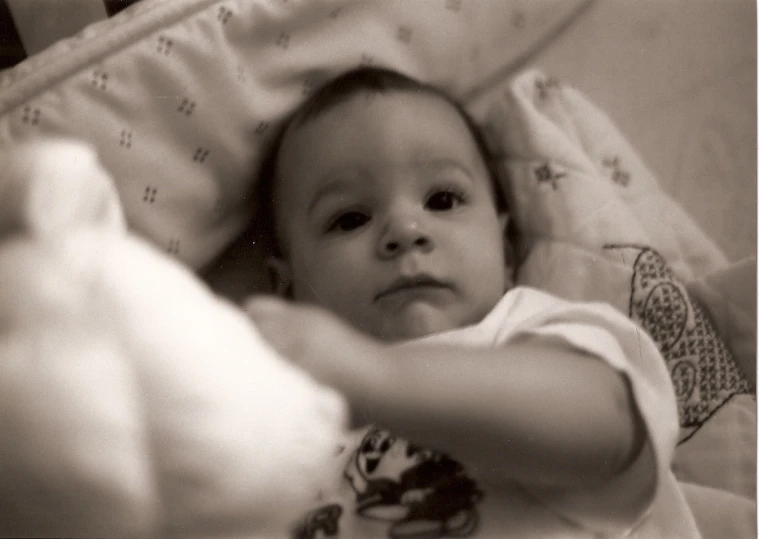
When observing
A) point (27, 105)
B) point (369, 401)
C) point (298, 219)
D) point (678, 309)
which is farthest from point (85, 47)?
point (678, 309)

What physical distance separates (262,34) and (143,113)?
4.0 inches

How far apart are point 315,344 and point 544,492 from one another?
0.51ft

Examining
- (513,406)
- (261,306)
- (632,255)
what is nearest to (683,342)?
(632,255)

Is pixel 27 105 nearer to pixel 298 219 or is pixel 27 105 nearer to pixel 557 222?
pixel 298 219

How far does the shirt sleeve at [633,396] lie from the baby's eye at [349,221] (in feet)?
0.30

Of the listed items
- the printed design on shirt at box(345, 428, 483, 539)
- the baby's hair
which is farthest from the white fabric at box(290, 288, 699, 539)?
the baby's hair

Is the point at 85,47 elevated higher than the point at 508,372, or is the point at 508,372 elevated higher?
the point at 85,47

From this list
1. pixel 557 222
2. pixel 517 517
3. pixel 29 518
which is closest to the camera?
pixel 29 518

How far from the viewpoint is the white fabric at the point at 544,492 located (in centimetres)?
36

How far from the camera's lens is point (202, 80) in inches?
17.7

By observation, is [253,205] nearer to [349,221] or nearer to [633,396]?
[349,221]

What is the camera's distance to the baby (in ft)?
1.07

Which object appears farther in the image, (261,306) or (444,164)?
(444,164)

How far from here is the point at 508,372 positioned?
1.14 feet
